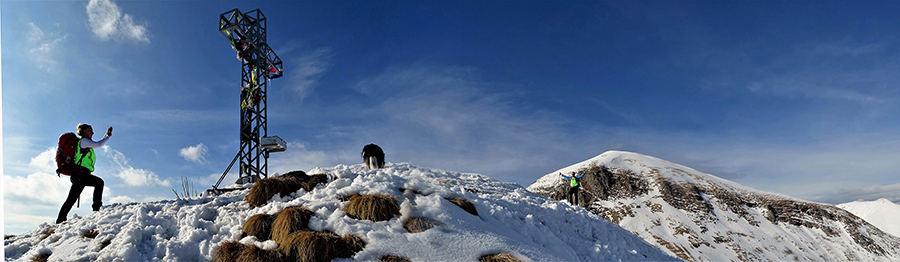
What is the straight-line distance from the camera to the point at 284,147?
50.4 feet

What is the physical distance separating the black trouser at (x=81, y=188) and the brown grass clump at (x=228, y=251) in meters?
4.14

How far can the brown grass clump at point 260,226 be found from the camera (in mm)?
5555

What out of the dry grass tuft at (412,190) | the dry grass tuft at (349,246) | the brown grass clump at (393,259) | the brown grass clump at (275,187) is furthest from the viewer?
the brown grass clump at (275,187)

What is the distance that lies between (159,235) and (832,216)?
119ft

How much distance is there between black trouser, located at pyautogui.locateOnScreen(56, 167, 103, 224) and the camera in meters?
7.03

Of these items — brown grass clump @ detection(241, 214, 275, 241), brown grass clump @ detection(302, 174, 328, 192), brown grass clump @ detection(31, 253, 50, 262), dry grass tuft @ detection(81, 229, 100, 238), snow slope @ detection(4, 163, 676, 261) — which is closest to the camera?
snow slope @ detection(4, 163, 676, 261)

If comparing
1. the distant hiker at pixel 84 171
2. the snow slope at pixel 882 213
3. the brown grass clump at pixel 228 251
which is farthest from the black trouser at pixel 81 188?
the snow slope at pixel 882 213

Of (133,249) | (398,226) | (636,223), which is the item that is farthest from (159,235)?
(636,223)

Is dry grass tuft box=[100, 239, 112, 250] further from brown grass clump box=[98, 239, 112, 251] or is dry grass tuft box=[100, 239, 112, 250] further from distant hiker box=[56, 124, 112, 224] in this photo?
distant hiker box=[56, 124, 112, 224]

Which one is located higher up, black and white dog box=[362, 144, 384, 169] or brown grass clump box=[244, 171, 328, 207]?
black and white dog box=[362, 144, 384, 169]

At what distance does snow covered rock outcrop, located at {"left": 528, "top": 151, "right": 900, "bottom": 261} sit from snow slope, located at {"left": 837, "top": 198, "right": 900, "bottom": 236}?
18.9 m

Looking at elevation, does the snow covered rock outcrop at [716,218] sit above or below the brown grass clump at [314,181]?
below

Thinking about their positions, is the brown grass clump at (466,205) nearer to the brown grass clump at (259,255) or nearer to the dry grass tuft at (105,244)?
the brown grass clump at (259,255)

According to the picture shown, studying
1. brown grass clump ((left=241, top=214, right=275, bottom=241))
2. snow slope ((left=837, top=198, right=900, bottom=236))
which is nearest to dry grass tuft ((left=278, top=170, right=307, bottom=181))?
brown grass clump ((left=241, top=214, right=275, bottom=241))
